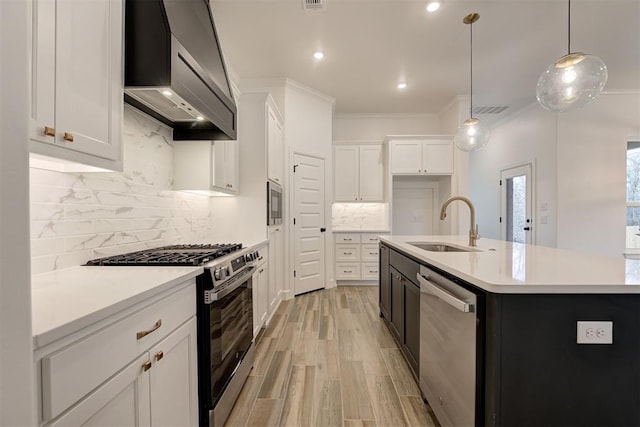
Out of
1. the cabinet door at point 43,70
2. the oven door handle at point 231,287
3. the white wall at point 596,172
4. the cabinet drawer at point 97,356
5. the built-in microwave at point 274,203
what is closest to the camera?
the cabinet drawer at point 97,356

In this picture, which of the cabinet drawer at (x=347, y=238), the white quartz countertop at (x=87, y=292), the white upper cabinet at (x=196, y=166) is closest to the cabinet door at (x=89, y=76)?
the white quartz countertop at (x=87, y=292)

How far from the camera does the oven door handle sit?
1493 millimetres

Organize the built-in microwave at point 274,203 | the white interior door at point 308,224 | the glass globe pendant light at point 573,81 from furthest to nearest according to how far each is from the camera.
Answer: the white interior door at point 308,224 → the built-in microwave at point 274,203 → the glass globe pendant light at point 573,81

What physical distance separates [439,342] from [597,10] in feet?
11.6

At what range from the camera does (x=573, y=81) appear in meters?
2.12

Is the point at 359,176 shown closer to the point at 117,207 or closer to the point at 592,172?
the point at 592,172

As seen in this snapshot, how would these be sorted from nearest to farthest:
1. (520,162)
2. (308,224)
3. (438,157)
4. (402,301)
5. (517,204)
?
(402,301) < (308,224) < (438,157) < (520,162) < (517,204)

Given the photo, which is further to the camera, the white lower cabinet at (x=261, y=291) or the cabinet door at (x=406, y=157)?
the cabinet door at (x=406, y=157)

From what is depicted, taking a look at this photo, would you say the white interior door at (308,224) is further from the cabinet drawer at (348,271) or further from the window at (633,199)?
the window at (633,199)

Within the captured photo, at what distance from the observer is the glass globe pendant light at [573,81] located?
207 cm

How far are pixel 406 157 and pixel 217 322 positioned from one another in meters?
4.37

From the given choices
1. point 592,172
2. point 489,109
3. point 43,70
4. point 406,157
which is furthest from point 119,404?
point 489,109

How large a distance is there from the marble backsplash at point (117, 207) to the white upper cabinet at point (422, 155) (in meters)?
3.54

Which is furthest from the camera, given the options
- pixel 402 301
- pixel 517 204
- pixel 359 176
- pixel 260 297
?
pixel 517 204
